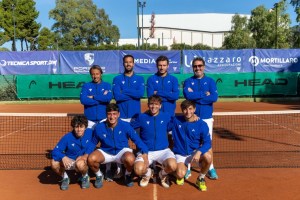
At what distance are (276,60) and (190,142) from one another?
49.3 ft

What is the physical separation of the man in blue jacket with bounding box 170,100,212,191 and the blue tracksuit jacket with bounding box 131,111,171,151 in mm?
150

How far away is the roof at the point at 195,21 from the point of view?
128 metres

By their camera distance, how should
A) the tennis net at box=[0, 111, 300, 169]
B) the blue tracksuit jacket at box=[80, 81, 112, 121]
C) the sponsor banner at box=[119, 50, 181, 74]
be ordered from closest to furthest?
the blue tracksuit jacket at box=[80, 81, 112, 121], the tennis net at box=[0, 111, 300, 169], the sponsor banner at box=[119, 50, 181, 74]

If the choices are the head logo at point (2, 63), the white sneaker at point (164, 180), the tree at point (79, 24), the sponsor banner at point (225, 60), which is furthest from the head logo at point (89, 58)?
the tree at point (79, 24)

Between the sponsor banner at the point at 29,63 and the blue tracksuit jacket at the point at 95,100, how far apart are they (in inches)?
516

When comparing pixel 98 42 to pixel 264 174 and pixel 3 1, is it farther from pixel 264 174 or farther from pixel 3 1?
pixel 264 174

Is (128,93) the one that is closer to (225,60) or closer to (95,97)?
(95,97)

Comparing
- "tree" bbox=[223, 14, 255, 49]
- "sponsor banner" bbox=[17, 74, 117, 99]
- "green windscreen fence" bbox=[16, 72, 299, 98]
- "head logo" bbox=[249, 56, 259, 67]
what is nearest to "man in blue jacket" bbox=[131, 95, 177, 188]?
"green windscreen fence" bbox=[16, 72, 299, 98]

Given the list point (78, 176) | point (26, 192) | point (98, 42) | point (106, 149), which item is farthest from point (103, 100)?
point (98, 42)

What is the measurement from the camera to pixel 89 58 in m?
18.5

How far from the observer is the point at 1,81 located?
722 inches

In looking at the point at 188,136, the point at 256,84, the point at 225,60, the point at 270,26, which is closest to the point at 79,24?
the point at 270,26

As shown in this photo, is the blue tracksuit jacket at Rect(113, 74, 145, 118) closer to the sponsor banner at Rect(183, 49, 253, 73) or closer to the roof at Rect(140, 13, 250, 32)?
the sponsor banner at Rect(183, 49, 253, 73)

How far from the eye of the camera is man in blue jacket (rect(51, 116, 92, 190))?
513cm
